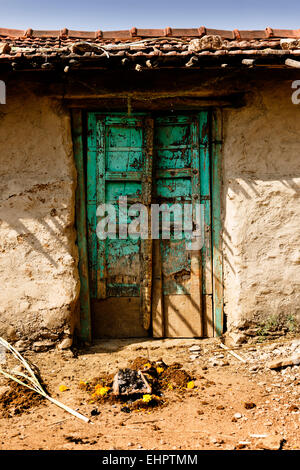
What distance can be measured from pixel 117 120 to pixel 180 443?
2.91 m

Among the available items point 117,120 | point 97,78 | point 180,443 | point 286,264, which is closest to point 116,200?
point 117,120

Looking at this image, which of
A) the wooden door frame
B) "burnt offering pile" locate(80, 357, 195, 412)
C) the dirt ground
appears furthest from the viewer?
the wooden door frame

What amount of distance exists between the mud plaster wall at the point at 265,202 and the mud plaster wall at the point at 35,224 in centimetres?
160

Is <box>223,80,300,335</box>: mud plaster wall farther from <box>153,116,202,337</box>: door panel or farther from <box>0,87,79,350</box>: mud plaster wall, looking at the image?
<box>0,87,79,350</box>: mud plaster wall

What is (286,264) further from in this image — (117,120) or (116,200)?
(117,120)

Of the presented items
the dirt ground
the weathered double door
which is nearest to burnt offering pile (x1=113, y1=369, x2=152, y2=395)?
the dirt ground

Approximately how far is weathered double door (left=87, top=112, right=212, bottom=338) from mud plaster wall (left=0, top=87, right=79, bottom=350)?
1.13 ft

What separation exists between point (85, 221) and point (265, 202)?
69.4 inches

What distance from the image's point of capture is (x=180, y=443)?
8.23ft

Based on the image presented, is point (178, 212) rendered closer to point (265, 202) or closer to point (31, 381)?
point (265, 202)

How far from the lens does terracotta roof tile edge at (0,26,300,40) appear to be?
438 centimetres

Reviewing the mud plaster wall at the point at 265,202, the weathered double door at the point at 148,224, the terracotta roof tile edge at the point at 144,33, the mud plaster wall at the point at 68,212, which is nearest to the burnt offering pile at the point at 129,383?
the mud plaster wall at the point at 68,212
